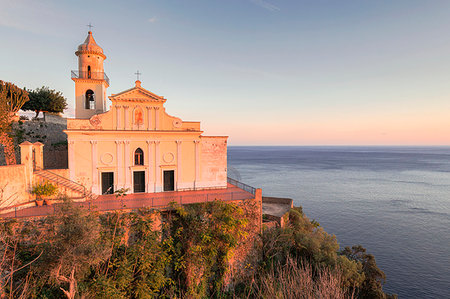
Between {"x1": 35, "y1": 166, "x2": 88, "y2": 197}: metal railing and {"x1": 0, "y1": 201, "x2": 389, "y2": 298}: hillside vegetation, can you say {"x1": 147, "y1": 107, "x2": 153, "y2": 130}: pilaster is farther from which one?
{"x1": 0, "y1": 201, "x2": 389, "y2": 298}: hillside vegetation

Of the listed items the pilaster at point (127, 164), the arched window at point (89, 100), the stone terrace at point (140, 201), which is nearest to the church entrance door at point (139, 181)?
the pilaster at point (127, 164)

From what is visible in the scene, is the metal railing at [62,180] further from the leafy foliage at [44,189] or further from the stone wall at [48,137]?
the stone wall at [48,137]

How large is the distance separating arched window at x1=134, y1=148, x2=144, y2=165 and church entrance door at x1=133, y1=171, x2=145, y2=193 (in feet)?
2.84

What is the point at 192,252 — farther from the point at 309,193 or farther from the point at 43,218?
the point at 309,193

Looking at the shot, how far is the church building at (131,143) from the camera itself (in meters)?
18.1

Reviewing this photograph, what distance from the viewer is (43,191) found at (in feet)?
51.4

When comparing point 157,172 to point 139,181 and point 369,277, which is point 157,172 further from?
point 369,277

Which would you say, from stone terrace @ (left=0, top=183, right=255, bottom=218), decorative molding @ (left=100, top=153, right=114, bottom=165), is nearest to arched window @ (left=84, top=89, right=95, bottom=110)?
decorative molding @ (left=100, top=153, right=114, bottom=165)

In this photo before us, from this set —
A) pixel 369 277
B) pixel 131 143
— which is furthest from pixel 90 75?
pixel 369 277

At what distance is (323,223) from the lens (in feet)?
106

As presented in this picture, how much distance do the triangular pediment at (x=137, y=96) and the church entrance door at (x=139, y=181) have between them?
6257 millimetres

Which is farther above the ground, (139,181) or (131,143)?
(131,143)

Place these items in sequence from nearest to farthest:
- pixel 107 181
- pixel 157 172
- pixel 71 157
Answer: pixel 71 157 → pixel 107 181 → pixel 157 172

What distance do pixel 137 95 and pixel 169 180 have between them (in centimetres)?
782
